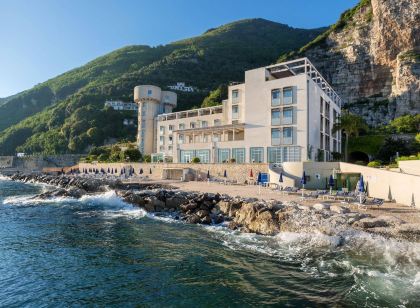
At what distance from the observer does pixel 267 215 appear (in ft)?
65.4

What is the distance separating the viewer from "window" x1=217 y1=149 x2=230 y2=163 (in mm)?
48219

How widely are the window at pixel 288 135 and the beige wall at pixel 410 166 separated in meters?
16.8

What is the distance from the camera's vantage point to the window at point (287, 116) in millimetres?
42156

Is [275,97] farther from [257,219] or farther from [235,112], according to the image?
[257,219]

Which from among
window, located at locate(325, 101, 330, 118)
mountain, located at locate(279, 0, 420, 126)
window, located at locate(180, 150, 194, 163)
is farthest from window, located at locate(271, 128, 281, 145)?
mountain, located at locate(279, 0, 420, 126)

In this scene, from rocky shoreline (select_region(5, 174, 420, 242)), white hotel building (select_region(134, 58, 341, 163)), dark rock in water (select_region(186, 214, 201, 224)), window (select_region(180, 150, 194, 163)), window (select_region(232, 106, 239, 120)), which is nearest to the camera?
rocky shoreline (select_region(5, 174, 420, 242))

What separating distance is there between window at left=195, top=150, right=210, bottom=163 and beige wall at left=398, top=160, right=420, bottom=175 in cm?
3030

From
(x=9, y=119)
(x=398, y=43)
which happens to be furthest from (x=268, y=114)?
(x=9, y=119)

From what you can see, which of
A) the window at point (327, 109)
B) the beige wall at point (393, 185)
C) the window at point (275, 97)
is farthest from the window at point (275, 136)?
the beige wall at point (393, 185)

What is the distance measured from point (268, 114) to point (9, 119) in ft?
670

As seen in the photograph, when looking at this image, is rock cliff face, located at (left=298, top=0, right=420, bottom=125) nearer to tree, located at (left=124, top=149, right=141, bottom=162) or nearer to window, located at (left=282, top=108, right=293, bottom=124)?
window, located at (left=282, top=108, right=293, bottom=124)

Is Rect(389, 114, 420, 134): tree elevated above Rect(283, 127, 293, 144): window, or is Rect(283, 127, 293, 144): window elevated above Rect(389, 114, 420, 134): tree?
Rect(389, 114, 420, 134): tree

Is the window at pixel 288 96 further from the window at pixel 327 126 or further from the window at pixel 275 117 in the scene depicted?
the window at pixel 327 126

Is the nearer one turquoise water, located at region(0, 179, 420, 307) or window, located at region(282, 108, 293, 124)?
turquoise water, located at region(0, 179, 420, 307)
